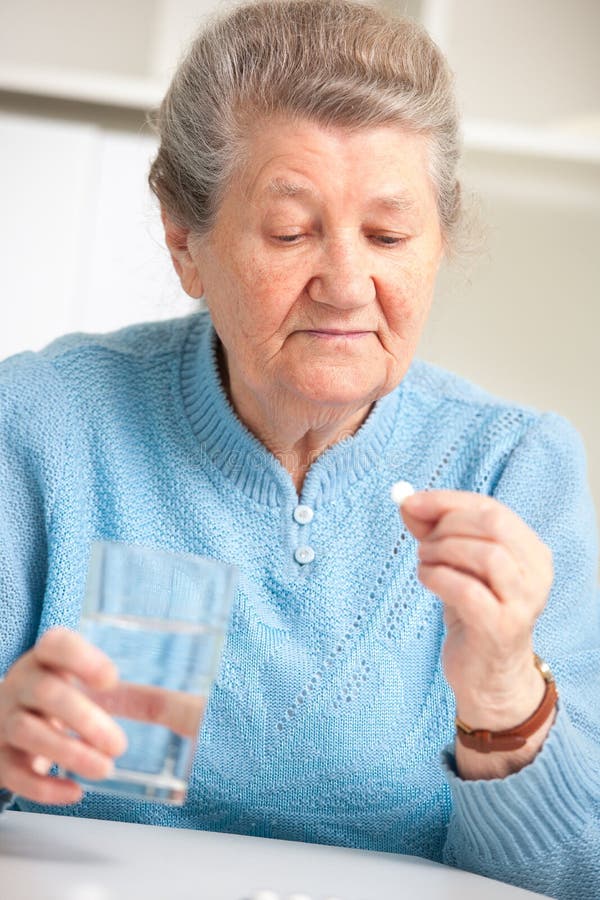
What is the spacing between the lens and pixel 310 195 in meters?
1.39

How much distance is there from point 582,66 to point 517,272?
45cm

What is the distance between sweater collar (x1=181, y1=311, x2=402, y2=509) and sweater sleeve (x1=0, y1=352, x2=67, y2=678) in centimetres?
19

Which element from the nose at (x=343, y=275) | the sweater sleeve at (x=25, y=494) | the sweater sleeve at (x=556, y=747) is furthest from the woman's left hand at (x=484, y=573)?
the sweater sleeve at (x=25, y=494)

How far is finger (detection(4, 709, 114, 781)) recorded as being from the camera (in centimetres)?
94

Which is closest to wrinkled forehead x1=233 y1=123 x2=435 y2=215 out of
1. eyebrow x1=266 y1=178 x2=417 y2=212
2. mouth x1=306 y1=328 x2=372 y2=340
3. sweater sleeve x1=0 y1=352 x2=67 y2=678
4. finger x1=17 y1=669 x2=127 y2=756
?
eyebrow x1=266 y1=178 x2=417 y2=212

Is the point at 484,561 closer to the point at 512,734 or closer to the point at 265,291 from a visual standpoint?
the point at 512,734

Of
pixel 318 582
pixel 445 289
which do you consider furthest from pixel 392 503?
Answer: pixel 445 289

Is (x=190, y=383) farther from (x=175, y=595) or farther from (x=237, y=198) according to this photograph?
(x=175, y=595)

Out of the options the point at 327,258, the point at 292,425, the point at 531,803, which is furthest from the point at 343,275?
the point at 531,803

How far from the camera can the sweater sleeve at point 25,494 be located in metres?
1.50

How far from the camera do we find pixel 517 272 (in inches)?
105

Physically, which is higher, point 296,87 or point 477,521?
point 296,87

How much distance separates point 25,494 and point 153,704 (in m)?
0.66

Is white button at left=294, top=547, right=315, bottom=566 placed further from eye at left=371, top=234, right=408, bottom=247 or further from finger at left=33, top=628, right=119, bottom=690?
finger at left=33, top=628, right=119, bottom=690
